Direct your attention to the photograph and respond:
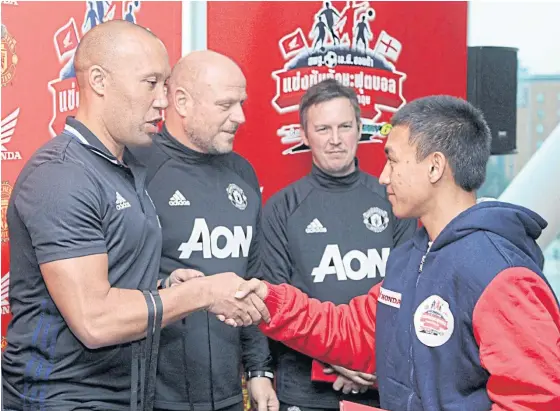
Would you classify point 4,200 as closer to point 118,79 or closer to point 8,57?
point 8,57

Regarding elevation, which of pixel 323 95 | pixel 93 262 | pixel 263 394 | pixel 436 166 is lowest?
pixel 263 394

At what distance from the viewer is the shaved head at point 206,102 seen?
3.05m

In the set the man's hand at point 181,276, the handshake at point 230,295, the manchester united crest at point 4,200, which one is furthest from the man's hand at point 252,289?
the manchester united crest at point 4,200

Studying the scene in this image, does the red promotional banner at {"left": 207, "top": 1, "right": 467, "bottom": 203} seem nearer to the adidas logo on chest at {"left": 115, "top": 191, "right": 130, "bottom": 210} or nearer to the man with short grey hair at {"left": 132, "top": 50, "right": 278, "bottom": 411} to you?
the man with short grey hair at {"left": 132, "top": 50, "right": 278, "bottom": 411}

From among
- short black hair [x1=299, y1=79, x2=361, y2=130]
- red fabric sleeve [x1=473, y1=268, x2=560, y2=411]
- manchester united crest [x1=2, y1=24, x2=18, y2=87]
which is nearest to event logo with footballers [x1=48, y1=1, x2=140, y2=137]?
manchester united crest [x1=2, y1=24, x2=18, y2=87]

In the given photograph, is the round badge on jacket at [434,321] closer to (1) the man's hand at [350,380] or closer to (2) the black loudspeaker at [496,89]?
(1) the man's hand at [350,380]

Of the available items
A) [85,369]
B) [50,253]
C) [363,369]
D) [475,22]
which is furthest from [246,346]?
[475,22]

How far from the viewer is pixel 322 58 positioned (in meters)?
3.98

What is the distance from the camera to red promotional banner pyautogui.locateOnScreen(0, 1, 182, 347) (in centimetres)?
296

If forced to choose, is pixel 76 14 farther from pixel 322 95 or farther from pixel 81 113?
pixel 322 95

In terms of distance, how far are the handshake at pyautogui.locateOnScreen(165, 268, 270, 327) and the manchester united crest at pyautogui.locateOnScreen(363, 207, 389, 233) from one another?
2.72 feet

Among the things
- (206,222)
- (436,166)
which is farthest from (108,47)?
(436,166)

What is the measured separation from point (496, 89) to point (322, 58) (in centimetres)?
110

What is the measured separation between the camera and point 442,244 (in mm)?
2145
